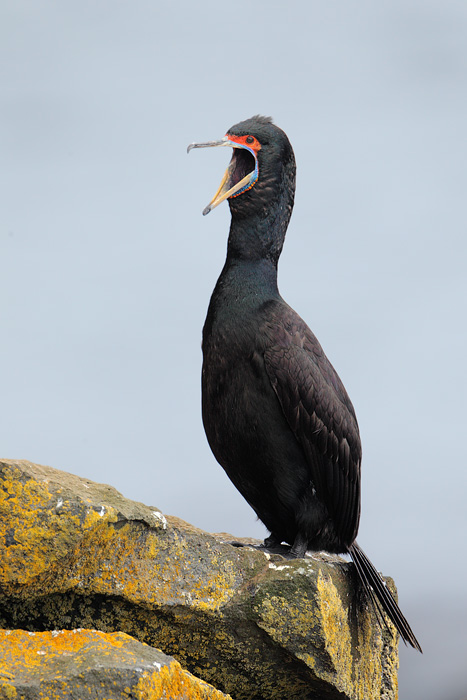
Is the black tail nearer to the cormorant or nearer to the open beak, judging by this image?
the cormorant

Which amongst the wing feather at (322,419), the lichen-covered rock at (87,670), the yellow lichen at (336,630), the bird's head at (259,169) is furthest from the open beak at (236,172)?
the lichen-covered rock at (87,670)

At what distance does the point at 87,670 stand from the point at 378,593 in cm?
265

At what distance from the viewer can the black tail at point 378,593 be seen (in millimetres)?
5922

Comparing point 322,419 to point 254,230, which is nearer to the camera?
point 322,419

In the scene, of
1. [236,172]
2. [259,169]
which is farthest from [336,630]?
[236,172]

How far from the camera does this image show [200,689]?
4191 mm

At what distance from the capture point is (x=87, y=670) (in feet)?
12.5

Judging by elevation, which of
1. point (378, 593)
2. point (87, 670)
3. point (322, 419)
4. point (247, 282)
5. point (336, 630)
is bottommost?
point (87, 670)

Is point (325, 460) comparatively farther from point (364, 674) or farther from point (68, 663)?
point (68, 663)

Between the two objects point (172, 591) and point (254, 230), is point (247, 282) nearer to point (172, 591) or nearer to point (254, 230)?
point (254, 230)

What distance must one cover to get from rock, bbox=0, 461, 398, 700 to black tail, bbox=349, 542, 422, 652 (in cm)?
26

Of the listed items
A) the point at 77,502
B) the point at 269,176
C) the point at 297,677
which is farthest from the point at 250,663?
the point at 269,176

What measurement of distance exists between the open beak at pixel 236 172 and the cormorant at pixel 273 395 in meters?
0.01

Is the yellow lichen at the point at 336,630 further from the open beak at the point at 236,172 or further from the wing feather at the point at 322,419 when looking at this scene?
the open beak at the point at 236,172
